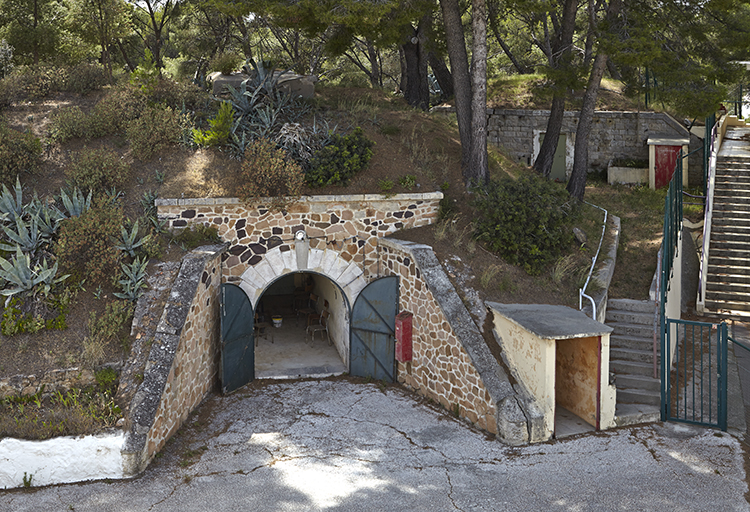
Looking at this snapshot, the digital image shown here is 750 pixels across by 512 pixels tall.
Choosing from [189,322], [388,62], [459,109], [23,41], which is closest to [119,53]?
[23,41]

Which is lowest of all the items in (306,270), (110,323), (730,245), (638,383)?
(638,383)

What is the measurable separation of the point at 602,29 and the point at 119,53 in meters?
17.8

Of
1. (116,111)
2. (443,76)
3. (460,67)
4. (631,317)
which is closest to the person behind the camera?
(631,317)

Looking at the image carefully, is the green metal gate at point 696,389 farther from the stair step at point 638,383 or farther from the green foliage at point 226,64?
the green foliage at point 226,64

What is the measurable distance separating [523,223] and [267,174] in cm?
450

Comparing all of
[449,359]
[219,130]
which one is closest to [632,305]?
[449,359]

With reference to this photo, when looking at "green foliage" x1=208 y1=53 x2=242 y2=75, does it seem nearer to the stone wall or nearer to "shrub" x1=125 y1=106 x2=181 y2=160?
"shrub" x1=125 y1=106 x2=181 y2=160

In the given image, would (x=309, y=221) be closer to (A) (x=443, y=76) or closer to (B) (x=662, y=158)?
(A) (x=443, y=76)

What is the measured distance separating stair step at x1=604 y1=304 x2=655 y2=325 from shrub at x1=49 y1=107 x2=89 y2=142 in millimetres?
10243

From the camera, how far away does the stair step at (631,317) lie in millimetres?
10500

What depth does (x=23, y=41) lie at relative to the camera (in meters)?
16.3

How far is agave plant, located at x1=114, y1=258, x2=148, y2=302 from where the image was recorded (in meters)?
8.81

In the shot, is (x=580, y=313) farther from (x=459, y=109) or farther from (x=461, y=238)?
(x=459, y=109)

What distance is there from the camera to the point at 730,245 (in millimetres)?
14711
